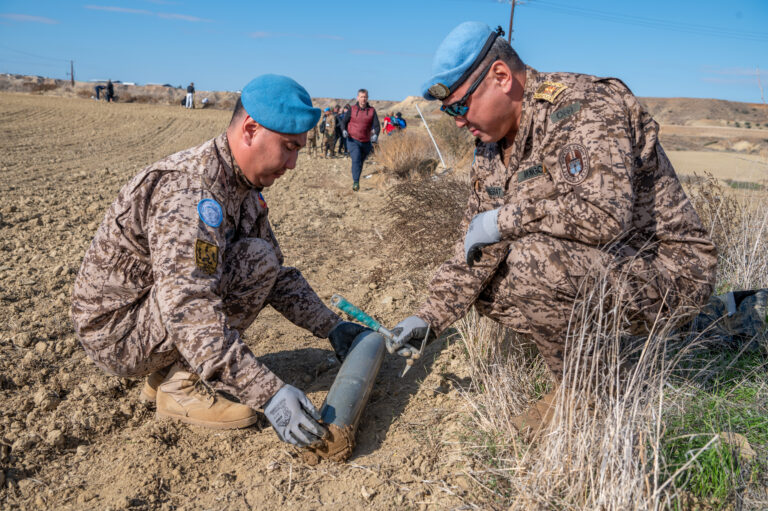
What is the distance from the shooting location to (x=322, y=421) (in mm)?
2318

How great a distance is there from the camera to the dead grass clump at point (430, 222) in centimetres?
505

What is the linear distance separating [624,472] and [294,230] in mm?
5322

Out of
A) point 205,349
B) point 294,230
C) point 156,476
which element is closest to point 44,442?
point 156,476

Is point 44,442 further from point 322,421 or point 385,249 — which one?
point 385,249

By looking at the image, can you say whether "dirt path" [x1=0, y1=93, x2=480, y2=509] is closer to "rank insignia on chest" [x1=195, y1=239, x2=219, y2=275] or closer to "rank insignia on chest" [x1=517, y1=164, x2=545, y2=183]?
"rank insignia on chest" [x1=195, y1=239, x2=219, y2=275]

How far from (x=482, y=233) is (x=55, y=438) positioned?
1.98 meters

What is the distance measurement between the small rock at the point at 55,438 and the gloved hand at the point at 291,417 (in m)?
1.01

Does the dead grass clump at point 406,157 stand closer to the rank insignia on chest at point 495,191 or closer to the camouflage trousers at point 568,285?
the rank insignia on chest at point 495,191

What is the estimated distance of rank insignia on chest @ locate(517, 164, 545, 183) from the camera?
246 cm

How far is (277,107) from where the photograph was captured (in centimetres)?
242

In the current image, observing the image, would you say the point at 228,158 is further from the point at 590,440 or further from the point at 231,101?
the point at 231,101

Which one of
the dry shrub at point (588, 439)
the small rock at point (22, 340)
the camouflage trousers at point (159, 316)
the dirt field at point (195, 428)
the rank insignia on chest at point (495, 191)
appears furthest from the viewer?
the small rock at point (22, 340)

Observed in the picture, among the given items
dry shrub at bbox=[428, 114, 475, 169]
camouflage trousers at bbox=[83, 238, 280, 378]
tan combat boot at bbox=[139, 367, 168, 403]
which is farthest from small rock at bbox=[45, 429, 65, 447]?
dry shrub at bbox=[428, 114, 475, 169]

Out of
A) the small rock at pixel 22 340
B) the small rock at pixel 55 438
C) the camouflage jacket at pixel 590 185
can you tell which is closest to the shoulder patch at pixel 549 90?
the camouflage jacket at pixel 590 185
